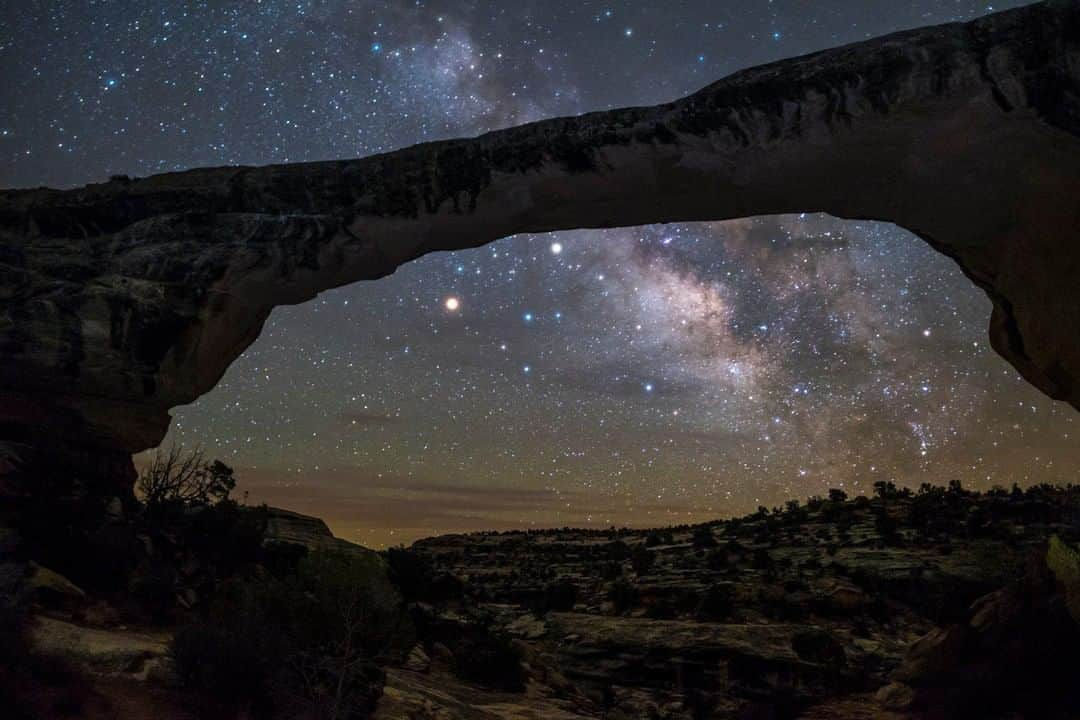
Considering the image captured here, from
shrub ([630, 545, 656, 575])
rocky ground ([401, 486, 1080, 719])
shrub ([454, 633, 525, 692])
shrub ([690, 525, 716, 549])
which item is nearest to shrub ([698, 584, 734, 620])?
rocky ground ([401, 486, 1080, 719])

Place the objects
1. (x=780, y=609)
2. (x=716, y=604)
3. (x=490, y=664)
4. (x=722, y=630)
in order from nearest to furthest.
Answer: (x=490, y=664) → (x=722, y=630) → (x=780, y=609) → (x=716, y=604)

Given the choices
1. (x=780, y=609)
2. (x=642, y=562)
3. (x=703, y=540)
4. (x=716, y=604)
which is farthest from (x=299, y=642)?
(x=703, y=540)

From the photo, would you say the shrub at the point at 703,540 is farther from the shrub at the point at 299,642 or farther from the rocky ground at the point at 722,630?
the shrub at the point at 299,642

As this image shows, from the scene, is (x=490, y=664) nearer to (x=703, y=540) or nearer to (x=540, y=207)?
(x=540, y=207)

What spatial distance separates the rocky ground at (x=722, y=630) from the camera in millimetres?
8336

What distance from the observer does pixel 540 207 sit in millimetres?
10289

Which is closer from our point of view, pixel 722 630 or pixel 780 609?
pixel 722 630

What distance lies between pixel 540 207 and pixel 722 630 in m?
12.1

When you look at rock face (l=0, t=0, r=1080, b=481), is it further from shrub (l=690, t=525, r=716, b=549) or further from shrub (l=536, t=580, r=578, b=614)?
shrub (l=690, t=525, r=716, b=549)

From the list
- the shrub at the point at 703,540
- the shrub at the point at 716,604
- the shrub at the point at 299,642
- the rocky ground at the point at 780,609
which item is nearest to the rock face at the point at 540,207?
the shrub at the point at 299,642

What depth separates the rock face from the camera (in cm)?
846

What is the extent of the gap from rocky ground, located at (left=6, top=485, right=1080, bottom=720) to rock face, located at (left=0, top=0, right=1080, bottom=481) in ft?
9.99

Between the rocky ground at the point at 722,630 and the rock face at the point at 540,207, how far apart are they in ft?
9.99

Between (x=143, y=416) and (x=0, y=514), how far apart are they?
2190 millimetres
